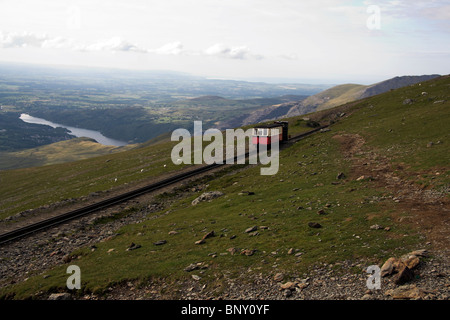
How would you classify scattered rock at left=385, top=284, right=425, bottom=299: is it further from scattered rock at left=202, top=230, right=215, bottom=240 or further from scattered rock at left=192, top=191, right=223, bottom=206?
scattered rock at left=192, top=191, right=223, bottom=206

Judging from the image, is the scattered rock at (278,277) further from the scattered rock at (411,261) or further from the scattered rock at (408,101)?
the scattered rock at (408,101)

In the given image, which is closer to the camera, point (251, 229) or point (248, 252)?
point (248, 252)

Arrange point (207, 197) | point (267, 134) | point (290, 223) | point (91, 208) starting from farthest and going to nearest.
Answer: point (267, 134)
point (91, 208)
point (207, 197)
point (290, 223)

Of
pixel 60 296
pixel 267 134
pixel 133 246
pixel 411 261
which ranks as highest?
pixel 267 134

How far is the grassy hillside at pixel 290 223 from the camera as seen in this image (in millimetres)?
17203

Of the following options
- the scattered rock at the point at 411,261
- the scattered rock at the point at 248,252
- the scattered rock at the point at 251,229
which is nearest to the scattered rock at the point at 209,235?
the scattered rock at the point at 251,229

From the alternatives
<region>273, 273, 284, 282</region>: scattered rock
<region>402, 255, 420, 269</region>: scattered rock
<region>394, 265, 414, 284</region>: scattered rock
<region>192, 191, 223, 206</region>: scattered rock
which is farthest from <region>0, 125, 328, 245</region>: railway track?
<region>402, 255, 420, 269</region>: scattered rock

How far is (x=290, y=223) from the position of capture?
22469 mm

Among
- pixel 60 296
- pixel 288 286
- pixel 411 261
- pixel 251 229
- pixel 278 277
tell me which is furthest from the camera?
pixel 251 229

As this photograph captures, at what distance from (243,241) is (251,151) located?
3994 cm

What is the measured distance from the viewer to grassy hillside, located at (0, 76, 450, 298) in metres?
17.2

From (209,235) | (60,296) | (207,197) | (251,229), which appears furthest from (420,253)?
(207,197)

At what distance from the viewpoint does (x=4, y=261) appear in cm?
2536

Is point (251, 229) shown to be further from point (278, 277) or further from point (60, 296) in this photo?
point (60, 296)
